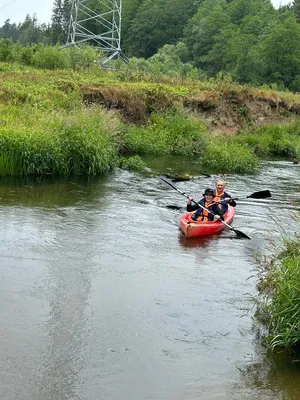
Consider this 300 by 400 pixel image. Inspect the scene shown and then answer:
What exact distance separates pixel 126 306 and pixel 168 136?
50.8ft

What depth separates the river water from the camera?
639 centimetres

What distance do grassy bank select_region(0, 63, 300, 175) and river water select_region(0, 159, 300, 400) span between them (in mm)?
2004

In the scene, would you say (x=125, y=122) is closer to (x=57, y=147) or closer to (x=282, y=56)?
(x=57, y=147)

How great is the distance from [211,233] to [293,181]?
25.8 feet

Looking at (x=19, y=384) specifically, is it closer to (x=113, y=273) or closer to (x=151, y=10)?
(x=113, y=273)

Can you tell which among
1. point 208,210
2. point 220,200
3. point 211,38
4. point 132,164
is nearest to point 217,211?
point 208,210

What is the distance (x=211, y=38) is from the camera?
67938 mm

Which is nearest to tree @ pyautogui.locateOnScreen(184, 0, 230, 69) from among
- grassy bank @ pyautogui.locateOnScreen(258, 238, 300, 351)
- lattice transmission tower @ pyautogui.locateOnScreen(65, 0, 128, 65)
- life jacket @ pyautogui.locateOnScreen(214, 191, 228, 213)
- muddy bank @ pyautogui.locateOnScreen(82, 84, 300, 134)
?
lattice transmission tower @ pyautogui.locateOnScreen(65, 0, 128, 65)

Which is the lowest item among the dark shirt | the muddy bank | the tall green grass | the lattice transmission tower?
the dark shirt

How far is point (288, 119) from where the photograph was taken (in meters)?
31.4

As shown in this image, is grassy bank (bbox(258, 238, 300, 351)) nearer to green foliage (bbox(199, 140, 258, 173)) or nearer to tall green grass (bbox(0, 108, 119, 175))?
tall green grass (bbox(0, 108, 119, 175))

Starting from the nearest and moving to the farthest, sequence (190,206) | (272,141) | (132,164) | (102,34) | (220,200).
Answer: (190,206) → (220,200) → (132,164) → (272,141) → (102,34)

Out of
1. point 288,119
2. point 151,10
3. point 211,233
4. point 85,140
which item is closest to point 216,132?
point 288,119

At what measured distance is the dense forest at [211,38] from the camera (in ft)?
180
